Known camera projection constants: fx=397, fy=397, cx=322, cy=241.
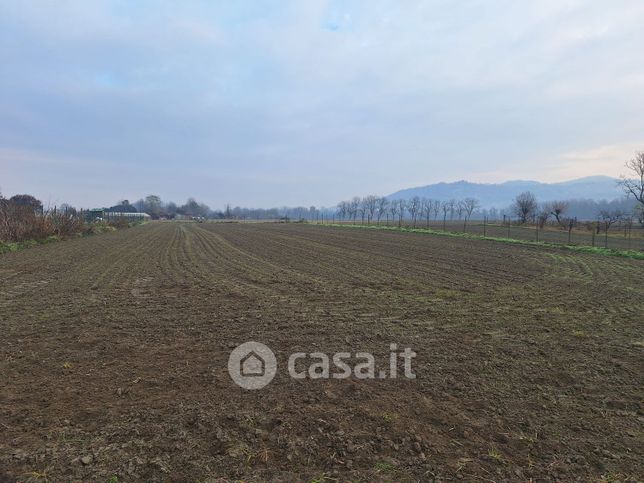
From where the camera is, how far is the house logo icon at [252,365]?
4.16 meters

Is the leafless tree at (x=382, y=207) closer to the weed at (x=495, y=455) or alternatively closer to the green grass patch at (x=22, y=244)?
the green grass patch at (x=22, y=244)

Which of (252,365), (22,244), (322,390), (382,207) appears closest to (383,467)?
(322,390)

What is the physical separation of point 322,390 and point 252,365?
1.05 meters

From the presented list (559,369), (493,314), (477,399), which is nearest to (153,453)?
(477,399)

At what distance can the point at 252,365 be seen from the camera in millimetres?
4617

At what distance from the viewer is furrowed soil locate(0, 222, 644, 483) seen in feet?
9.24

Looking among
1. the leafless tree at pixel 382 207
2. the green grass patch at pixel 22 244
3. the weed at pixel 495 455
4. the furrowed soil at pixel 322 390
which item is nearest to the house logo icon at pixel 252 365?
the furrowed soil at pixel 322 390

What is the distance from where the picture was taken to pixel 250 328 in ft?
19.9

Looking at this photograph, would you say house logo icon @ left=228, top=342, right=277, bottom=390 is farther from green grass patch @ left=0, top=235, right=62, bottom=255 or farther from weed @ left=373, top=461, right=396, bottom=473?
green grass patch @ left=0, top=235, right=62, bottom=255

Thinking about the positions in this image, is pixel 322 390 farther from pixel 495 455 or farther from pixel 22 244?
pixel 22 244

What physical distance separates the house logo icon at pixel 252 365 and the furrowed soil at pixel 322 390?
0.38 feet

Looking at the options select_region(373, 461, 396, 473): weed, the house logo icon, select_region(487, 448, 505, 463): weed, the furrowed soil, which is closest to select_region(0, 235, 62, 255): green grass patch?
the furrowed soil

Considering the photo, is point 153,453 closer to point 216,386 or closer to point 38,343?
point 216,386

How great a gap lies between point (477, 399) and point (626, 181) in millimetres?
63040
